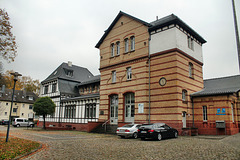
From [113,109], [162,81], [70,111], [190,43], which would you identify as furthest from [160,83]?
[70,111]

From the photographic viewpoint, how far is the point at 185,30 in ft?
71.9

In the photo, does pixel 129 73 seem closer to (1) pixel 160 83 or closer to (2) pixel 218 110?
(1) pixel 160 83

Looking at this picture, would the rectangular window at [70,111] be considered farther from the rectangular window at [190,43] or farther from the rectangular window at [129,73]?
the rectangular window at [190,43]

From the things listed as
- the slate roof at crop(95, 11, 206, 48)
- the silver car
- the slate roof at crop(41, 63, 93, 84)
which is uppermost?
the slate roof at crop(95, 11, 206, 48)

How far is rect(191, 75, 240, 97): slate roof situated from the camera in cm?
1934

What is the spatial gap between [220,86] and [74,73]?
26.7 meters

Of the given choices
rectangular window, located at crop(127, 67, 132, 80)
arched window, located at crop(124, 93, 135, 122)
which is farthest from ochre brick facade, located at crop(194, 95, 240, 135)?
rectangular window, located at crop(127, 67, 132, 80)

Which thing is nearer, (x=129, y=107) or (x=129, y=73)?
(x=129, y=107)

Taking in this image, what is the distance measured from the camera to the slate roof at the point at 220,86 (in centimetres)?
1934

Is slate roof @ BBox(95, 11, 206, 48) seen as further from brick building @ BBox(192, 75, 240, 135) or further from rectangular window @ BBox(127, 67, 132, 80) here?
brick building @ BBox(192, 75, 240, 135)

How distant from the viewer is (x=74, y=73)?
40.4m

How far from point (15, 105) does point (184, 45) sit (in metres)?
51.5

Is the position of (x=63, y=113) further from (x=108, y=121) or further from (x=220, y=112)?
(x=220, y=112)

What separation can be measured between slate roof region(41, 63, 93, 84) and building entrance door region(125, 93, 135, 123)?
57.2 ft
